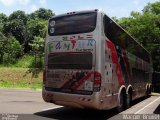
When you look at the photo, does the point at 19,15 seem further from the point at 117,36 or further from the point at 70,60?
the point at 70,60

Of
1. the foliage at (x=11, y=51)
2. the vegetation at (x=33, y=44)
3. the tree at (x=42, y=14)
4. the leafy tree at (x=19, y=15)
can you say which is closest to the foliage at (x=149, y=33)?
the vegetation at (x=33, y=44)

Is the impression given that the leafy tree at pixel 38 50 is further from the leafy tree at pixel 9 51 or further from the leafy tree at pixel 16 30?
the leafy tree at pixel 16 30

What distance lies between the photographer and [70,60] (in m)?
12.4

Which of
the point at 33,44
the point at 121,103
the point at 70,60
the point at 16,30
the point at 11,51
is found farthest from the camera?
the point at 16,30

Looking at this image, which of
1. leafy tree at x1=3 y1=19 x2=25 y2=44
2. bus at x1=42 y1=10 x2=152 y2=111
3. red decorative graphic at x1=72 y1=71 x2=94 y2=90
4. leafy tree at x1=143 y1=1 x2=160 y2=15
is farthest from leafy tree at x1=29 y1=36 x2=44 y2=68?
red decorative graphic at x1=72 y1=71 x2=94 y2=90

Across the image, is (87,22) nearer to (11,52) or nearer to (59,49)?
(59,49)

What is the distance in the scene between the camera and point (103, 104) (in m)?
12.0

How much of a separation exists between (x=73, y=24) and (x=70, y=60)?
1.36 meters

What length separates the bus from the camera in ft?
38.9

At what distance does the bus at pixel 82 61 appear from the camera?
38.9 feet

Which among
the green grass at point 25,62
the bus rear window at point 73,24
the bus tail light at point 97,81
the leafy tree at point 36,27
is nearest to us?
the bus tail light at point 97,81

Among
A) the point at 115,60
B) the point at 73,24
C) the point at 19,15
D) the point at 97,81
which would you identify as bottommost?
the point at 97,81

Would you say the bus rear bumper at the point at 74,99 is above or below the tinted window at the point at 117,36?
below

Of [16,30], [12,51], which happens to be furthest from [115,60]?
[16,30]
